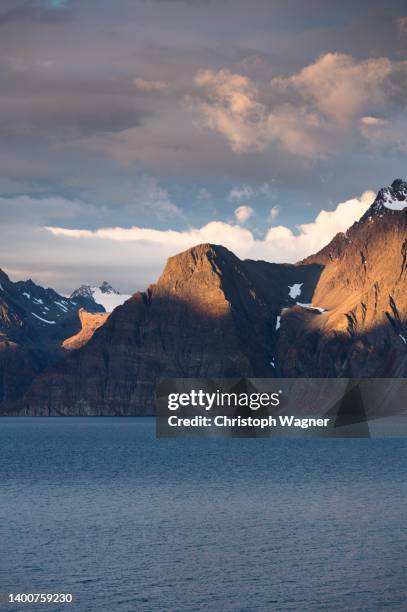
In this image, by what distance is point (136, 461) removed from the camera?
18950 centimetres

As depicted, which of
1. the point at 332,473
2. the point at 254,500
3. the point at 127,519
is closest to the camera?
the point at 127,519

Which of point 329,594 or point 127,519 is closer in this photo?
point 329,594

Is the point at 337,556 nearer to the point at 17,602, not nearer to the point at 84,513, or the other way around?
the point at 17,602

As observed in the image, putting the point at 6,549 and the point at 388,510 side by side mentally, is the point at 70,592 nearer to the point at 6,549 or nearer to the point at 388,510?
the point at 6,549

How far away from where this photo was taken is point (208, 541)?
85625 millimetres

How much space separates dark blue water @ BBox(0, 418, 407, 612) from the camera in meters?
66.1

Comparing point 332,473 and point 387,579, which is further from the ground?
point 332,473

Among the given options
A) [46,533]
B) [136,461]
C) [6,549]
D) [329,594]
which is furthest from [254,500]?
[136,461]

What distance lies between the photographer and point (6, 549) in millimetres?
80438

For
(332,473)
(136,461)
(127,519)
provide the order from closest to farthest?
(127,519)
(332,473)
(136,461)

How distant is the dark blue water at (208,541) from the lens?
217 feet

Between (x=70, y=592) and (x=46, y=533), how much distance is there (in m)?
23.2

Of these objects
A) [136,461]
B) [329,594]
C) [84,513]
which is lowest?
[329,594]

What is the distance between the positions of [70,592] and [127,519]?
105ft
